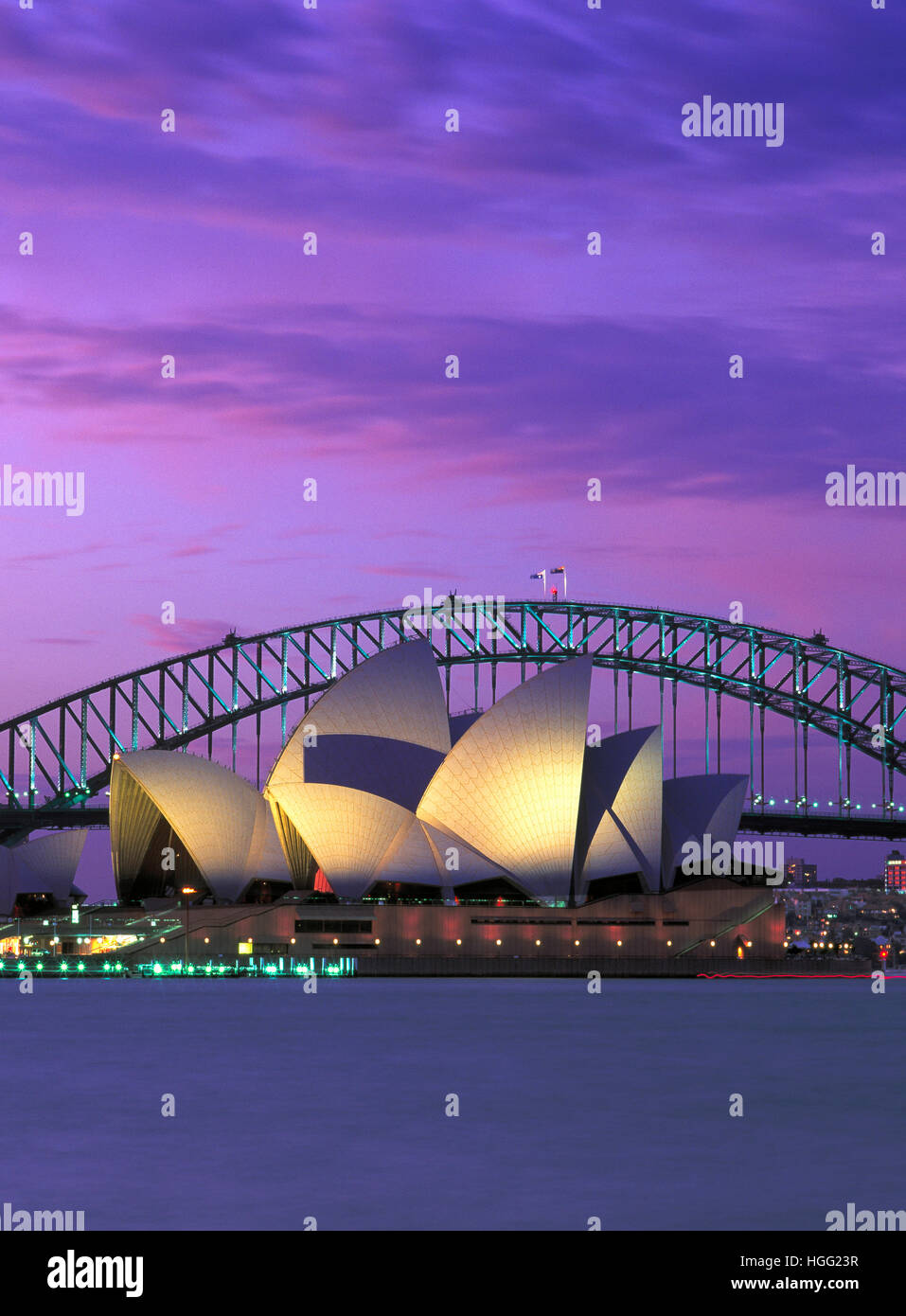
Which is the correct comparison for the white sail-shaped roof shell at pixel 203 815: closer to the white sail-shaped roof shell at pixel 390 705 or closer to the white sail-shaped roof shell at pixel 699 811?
the white sail-shaped roof shell at pixel 390 705

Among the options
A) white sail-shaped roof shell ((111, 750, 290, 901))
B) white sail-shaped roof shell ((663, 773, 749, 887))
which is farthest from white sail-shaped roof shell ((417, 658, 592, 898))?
white sail-shaped roof shell ((111, 750, 290, 901))

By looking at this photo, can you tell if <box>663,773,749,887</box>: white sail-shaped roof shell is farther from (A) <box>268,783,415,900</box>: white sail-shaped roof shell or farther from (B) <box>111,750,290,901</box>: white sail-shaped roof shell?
(B) <box>111,750,290,901</box>: white sail-shaped roof shell

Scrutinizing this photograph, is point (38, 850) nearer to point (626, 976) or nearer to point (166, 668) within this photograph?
point (166, 668)

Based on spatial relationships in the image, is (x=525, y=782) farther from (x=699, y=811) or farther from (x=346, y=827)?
(x=699, y=811)

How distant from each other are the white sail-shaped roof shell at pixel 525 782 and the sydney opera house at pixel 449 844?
90 millimetres

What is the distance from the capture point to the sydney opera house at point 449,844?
3469 inches

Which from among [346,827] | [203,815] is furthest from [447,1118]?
[203,815]

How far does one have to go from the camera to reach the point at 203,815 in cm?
9594

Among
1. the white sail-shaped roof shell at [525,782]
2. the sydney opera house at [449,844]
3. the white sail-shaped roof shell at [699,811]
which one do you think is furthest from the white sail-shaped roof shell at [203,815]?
the white sail-shaped roof shell at [699,811]

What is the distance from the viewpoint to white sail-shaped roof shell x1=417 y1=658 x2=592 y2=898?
85438mm

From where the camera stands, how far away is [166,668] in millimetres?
124125

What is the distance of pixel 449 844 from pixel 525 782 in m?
5.64
